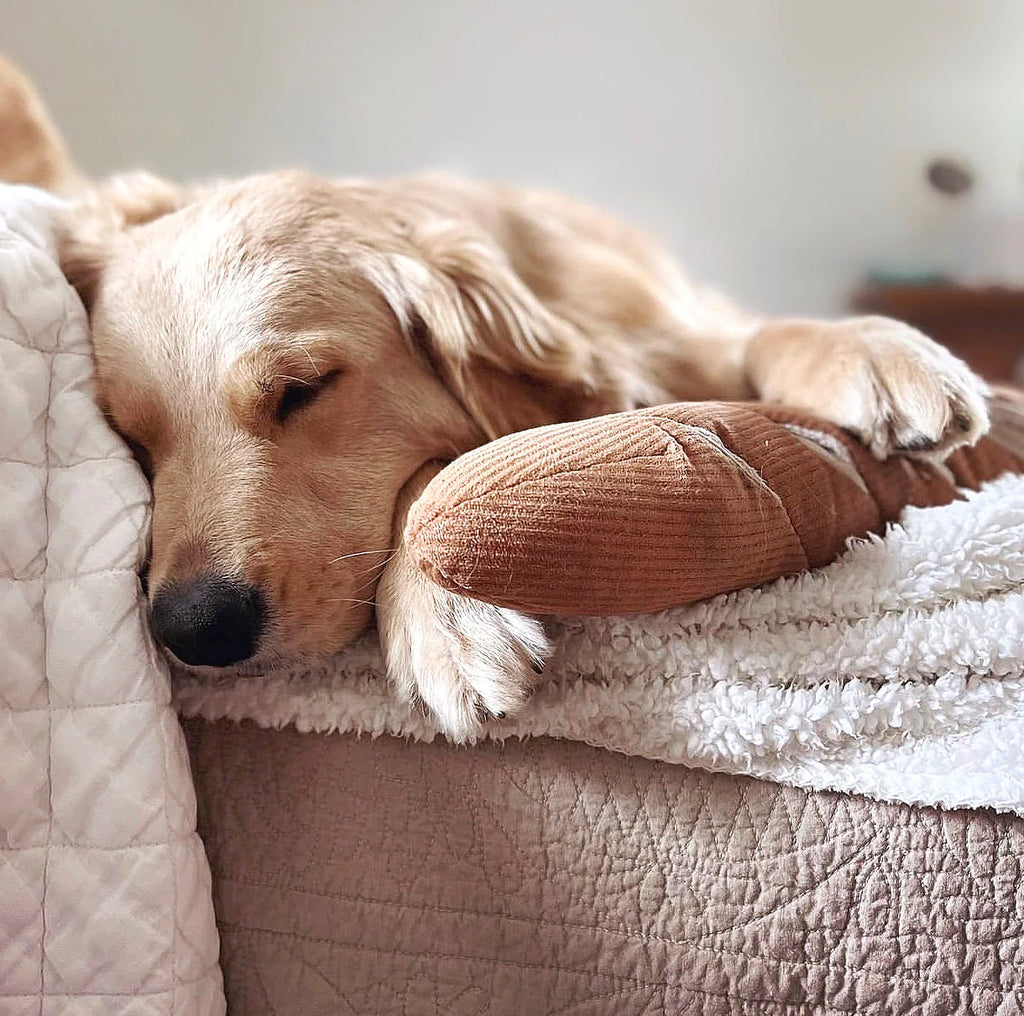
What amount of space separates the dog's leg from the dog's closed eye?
0.26 m

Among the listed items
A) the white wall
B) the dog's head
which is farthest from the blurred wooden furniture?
the dog's head

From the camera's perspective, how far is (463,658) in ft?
2.56

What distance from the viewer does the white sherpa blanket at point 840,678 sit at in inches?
29.2

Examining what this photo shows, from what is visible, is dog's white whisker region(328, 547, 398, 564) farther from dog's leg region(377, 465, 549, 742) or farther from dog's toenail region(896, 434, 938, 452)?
dog's toenail region(896, 434, 938, 452)

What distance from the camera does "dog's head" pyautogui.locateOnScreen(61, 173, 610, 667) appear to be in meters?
0.87

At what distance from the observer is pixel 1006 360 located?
2391mm

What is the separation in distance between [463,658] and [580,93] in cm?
193

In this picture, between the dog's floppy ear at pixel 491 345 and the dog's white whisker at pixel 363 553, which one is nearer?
the dog's white whisker at pixel 363 553

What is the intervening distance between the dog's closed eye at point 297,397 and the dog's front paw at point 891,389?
0.52 metres

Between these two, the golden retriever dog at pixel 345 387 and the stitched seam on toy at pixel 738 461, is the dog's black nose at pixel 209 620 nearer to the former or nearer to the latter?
the golden retriever dog at pixel 345 387

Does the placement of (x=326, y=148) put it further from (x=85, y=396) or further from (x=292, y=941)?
(x=292, y=941)

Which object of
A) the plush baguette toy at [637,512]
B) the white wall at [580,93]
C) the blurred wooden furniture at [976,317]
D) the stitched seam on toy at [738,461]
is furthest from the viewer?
the blurred wooden furniture at [976,317]

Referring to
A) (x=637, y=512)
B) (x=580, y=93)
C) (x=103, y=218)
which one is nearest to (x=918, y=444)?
(x=637, y=512)

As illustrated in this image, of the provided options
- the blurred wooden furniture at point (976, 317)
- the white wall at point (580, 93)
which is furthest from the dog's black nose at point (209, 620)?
the blurred wooden furniture at point (976, 317)
